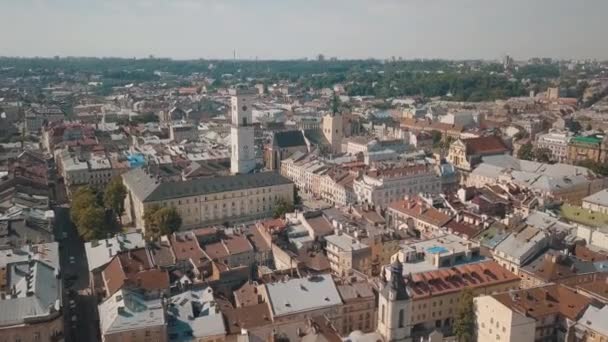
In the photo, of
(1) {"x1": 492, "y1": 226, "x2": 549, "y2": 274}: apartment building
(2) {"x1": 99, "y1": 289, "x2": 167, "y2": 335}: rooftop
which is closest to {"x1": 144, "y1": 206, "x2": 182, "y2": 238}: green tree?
(2) {"x1": 99, "y1": 289, "x2": 167, "y2": 335}: rooftop

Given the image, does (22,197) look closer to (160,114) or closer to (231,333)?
(231,333)

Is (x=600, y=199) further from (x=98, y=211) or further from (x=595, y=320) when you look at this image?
(x=98, y=211)

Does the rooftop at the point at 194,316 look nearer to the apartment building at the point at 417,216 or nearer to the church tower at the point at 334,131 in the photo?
the apartment building at the point at 417,216

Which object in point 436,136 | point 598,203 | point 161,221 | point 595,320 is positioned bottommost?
point 161,221

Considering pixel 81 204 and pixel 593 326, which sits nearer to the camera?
pixel 593 326

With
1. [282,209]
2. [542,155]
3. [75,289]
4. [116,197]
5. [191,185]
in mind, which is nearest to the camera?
[75,289]

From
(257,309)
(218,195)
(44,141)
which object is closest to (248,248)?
(257,309)

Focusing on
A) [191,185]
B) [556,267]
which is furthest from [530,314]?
[191,185]
